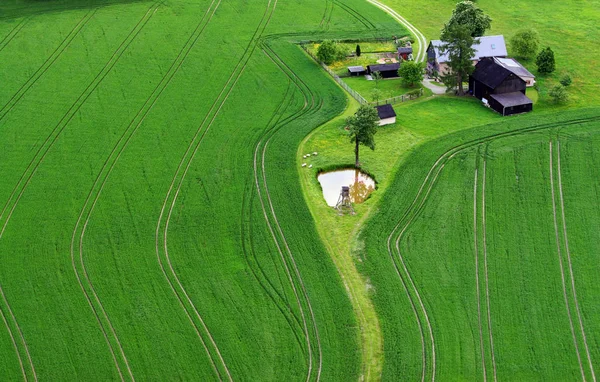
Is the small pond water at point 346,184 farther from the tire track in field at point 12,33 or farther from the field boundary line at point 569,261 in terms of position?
the tire track in field at point 12,33

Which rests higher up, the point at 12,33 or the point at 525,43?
the point at 12,33

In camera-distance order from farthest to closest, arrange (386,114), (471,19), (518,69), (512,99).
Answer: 1. (471,19)
2. (518,69)
3. (512,99)
4. (386,114)

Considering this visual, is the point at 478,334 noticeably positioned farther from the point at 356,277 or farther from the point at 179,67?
the point at 179,67

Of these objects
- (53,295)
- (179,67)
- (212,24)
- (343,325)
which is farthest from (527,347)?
(212,24)

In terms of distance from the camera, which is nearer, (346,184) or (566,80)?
(346,184)

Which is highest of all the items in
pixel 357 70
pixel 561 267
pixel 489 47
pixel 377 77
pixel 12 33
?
pixel 12 33

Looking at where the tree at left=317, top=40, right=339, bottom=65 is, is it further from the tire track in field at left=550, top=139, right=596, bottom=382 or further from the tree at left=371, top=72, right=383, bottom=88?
the tire track in field at left=550, top=139, right=596, bottom=382

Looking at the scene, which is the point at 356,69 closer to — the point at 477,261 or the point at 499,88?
the point at 499,88

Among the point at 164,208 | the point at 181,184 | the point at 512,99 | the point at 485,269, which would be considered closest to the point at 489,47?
the point at 512,99

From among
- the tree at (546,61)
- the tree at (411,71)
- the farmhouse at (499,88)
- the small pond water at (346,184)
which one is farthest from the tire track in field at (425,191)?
the tree at (411,71)
